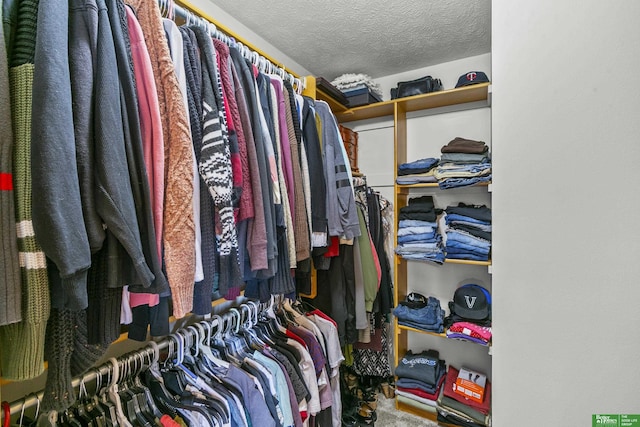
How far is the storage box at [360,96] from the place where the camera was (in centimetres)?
217

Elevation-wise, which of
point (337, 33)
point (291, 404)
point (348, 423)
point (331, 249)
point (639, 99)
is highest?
point (337, 33)

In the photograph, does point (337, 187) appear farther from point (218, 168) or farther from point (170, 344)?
point (170, 344)

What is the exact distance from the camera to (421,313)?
1979mm

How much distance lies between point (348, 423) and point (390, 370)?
Answer: 2.03 ft

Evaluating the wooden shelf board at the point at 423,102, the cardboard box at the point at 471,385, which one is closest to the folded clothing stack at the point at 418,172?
the wooden shelf board at the point at 423,102

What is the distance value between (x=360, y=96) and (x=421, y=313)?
163 cm

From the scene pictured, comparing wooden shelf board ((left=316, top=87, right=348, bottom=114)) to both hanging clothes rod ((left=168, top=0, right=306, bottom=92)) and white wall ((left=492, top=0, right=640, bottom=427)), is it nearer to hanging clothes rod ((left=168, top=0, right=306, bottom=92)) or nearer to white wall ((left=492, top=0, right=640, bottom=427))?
hanging clothes rod ((left=168, top=0, right=306, bottom=92))

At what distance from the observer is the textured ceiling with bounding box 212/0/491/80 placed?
1561 millimetres

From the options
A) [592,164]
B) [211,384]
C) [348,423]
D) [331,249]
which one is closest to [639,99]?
[592,164]

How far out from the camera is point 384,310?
2.01 meters

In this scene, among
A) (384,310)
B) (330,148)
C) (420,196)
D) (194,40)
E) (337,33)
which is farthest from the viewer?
(420,196)

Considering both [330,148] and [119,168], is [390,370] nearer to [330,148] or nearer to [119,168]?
[330,148]

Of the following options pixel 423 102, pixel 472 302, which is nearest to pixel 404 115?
pixel 423 102

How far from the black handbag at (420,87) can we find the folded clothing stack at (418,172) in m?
0.49
